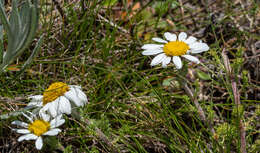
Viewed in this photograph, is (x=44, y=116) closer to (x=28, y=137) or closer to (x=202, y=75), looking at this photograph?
(x=28, y=137)

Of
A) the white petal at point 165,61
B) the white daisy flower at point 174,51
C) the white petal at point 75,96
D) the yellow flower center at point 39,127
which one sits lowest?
the yellow flower center at point 39,127

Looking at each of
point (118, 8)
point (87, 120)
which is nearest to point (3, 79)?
point (87, 120)

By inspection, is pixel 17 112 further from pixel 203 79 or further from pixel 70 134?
pixel 203 79

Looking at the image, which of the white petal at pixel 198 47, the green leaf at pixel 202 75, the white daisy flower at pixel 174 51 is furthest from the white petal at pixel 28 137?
the green leaf at pixel 202 75

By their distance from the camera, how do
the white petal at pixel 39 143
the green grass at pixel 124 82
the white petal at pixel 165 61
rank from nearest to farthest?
the white petal at pixel 39 143 < the white petal at pixel 165 61 < the green grass at pixel 124 82

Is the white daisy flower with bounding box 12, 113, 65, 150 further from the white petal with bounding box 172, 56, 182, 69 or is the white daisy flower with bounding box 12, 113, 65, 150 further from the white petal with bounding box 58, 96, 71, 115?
the white petal with bounding box 172, 56, 182, 69

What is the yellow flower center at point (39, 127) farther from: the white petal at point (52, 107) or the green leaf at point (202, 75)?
the green leaf at point (202, 75)
